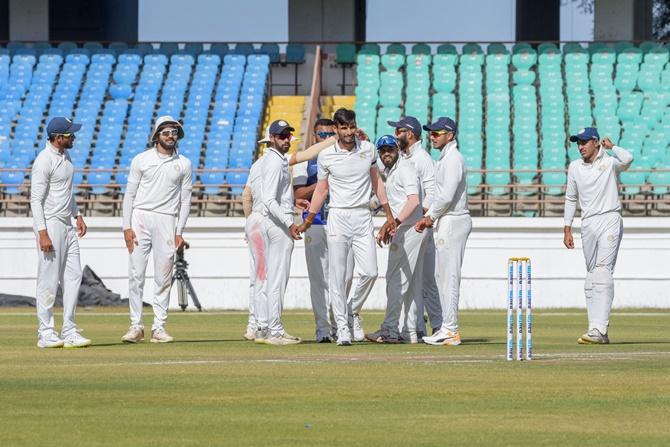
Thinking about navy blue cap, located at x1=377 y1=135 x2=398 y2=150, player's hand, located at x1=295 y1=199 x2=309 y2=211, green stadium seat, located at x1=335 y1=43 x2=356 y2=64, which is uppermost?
green stadium seat, located at x1=335 y1=43 x2=356 y2=64

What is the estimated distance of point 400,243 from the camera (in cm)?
1644

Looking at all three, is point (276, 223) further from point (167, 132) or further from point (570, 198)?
point (570, 198)

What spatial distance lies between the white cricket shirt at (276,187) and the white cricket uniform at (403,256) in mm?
1129

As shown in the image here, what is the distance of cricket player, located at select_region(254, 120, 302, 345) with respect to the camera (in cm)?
1590

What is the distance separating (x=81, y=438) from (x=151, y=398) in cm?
189

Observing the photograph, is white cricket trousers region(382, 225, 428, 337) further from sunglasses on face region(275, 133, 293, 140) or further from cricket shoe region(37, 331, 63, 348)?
cricket shoe region(37, 331, 63, 348)

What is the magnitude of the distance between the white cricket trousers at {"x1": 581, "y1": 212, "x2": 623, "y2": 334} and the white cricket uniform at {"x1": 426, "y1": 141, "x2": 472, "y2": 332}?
5.57 ft

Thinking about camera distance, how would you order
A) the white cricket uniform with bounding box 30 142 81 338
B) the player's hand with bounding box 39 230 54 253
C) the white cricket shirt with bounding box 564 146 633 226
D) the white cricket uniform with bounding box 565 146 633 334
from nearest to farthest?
the player's hand with bounding box 39 230 54 253
the white cricket uniform with bounding box 30 142 81 338
the white cricket uniform with bounding box 565 146 633 334
the white cricket shirt with bounding box 564 146 633 226

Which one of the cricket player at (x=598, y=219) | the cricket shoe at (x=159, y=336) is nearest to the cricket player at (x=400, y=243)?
the cricket player at (x=598, y=219)

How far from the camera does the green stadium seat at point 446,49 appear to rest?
3809 centimetres

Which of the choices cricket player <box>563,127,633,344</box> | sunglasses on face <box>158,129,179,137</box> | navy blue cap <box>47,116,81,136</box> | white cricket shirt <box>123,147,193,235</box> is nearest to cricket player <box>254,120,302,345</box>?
white cricket shirt <box>123,147,193,235</box>

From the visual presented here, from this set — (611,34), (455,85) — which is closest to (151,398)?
(455,85)

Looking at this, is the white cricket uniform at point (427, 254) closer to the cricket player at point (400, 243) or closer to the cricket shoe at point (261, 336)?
the cricket player at point (400, 243)

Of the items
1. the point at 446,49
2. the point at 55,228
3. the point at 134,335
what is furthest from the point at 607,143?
the point at 446,49
